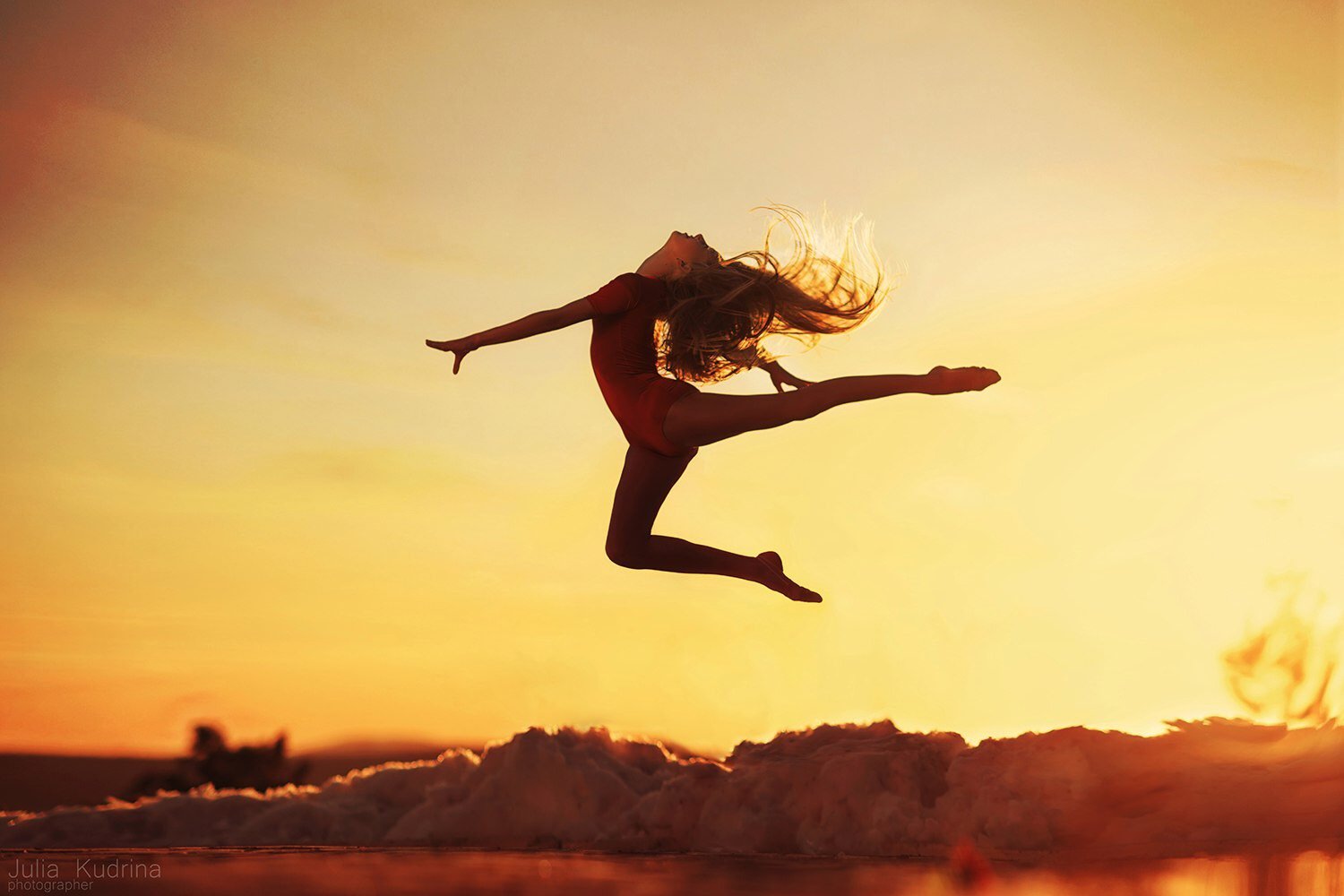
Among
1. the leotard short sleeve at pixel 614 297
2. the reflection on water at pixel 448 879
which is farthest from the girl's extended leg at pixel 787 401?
the reflection on water at pixel 448 879

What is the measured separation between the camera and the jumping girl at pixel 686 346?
5.54 m

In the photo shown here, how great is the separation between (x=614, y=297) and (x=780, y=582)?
176cm

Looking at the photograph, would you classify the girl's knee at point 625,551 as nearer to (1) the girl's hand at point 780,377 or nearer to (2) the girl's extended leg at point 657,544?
(2) the girl's extended leg at point 657,544

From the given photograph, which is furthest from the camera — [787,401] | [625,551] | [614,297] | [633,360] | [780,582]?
[780,582]

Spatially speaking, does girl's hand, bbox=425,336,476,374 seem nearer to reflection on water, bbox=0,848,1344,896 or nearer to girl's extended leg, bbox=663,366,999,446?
girl's extended leg, bbox=663,366,999,446

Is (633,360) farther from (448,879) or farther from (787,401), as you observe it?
(448,879)

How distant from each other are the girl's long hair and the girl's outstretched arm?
1.94 feet

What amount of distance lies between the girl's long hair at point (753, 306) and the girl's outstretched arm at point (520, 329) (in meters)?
0.59

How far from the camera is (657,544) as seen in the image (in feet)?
19.9

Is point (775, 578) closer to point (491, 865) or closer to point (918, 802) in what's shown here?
point (491, 865)

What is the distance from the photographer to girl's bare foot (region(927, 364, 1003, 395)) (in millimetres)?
4930

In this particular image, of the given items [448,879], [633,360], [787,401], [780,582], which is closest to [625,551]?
[780,582]

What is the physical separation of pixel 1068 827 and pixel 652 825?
32.1ft

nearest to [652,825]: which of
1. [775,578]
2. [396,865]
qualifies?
[396,865]
